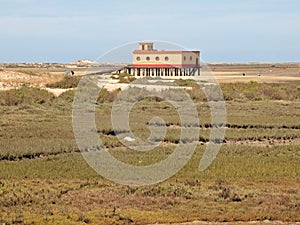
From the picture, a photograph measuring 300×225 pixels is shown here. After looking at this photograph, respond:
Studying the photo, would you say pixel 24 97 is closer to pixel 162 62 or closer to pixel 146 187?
pixel 146 187

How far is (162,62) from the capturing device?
3339 inches

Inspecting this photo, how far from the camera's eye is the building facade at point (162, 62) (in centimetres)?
8294

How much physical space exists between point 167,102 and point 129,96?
505 centimetres

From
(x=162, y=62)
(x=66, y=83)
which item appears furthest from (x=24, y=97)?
(x=162, y=62)

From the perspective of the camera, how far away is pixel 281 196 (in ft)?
57.1

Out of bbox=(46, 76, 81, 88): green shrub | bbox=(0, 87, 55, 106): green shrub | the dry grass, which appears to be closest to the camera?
the dry grass

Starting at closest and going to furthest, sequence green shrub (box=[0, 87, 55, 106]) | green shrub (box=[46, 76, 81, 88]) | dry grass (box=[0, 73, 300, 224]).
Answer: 1. dry grass (box=[0, 73, 300, 224])
2. green shrub (box=[0, 87, 55, 106])
3. green shrub (box=[46, 76, 81, 88])

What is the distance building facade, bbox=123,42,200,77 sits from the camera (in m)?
82.9

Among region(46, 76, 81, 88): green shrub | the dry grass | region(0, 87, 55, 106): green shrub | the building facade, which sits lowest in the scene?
the dry grass

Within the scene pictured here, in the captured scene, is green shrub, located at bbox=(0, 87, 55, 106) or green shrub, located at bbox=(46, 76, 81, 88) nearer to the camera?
green shrub, located at bbox=(0, 87, 55, 106)

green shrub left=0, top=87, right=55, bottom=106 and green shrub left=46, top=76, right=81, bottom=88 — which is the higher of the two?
green shrub left=46, top=76, right=81, bottom=88

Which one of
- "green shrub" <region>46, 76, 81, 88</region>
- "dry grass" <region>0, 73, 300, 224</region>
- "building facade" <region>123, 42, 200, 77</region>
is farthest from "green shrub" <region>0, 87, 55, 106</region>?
"building facade" <region>123, 42, 200, 77</region>

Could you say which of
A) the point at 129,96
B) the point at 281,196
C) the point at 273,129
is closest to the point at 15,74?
the point at 129,96

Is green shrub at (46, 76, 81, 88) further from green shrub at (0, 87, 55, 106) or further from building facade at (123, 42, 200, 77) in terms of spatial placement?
building facade at (123, 42, 200, 77)
